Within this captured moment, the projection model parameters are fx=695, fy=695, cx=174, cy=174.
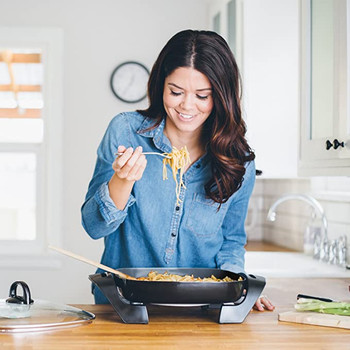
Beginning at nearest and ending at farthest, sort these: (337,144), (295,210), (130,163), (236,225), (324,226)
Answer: (130,163), (236,225), (337,144), (324,226), (295,210)

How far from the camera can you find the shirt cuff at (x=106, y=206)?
6.53 ft

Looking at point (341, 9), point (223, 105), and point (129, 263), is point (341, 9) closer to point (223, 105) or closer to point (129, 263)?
point (223, 105)

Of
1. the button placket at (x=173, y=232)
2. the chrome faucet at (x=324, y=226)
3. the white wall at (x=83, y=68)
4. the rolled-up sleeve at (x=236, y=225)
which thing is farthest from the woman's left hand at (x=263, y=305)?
the white wall at (x=83, y=68)

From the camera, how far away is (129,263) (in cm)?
228

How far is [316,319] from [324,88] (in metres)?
1.20

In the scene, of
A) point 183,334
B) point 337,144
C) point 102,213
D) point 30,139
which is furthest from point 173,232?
point 30,139

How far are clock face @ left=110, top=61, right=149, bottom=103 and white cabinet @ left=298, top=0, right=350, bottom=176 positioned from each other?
7.23 ft

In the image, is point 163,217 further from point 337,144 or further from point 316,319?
point 337,144

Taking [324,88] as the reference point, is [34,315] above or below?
below

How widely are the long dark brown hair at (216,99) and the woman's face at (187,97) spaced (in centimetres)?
2

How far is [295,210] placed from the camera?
4.38 m

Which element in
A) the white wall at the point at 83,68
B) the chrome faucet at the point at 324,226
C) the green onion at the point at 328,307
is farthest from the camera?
the white wall at the point at 83,68

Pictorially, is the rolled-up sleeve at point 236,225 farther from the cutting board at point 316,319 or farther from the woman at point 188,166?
the cutting board at point 316,319

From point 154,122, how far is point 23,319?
816 millimetres
